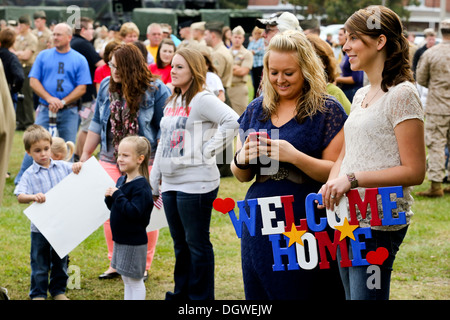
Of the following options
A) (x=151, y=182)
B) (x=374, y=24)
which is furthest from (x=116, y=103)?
(x=374, y=24)

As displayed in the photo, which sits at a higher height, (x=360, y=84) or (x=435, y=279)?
(x=360, y=84)

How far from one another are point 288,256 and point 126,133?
8.28 feet

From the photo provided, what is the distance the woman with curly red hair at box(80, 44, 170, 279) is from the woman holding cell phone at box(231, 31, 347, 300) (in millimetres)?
2071

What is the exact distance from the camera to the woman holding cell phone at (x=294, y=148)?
10.2ft

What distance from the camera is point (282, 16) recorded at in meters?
4.98

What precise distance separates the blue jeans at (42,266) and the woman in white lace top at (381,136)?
9.15 feet

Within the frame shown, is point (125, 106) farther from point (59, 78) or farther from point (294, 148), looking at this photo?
point (59, 78)

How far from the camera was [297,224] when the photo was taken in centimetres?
308

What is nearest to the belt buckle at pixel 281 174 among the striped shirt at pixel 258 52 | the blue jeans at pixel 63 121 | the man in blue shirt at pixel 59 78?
the man in blue shirt at pixel 59 78

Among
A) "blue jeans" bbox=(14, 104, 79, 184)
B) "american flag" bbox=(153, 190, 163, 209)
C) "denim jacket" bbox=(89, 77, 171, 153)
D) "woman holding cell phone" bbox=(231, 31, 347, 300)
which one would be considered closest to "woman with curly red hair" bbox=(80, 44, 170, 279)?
"denim jacket" bbox=(89, 77, 171, 153)

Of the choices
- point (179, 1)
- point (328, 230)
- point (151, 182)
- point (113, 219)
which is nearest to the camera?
point (328, 230)

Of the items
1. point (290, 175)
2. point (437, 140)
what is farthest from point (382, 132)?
point (437, 140)

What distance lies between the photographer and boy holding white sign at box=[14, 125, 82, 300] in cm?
494
